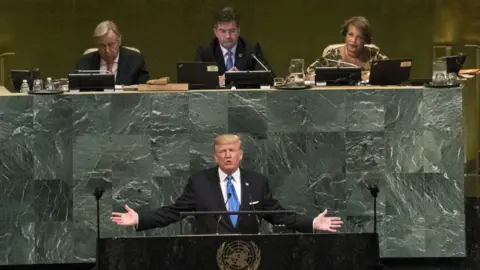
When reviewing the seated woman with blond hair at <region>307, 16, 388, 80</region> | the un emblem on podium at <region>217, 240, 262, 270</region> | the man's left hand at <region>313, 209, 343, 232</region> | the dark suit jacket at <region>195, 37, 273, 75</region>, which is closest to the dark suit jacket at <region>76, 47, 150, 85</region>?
the dark suit jacket at <region>195, 37, 273, 75</region>

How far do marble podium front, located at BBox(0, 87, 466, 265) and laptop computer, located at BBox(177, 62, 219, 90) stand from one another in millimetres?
280

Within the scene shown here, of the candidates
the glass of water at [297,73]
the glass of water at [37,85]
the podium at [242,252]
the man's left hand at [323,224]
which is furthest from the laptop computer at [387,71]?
the glass of water at [37,85]

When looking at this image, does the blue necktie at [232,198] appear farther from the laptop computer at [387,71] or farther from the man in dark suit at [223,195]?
the laptop computer at [387,71]

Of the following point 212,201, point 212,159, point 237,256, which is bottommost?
point 237,256

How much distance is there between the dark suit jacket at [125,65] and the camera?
26.9ft

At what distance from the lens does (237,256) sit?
5820 millimetres

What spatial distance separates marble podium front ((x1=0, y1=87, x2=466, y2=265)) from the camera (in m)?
7.23

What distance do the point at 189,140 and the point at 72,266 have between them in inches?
46.1

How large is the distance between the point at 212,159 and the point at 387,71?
1372mm

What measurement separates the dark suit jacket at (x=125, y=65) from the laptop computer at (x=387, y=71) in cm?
185

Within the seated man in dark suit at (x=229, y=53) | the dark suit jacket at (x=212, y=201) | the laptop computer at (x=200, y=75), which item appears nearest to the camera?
the dark suit jacket at (x=212, y=201)

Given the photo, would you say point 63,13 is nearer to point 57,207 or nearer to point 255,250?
point 57,207

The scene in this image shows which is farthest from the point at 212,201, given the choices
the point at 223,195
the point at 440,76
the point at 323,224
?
the point at 440,76

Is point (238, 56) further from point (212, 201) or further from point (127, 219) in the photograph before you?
point (127, 219)
